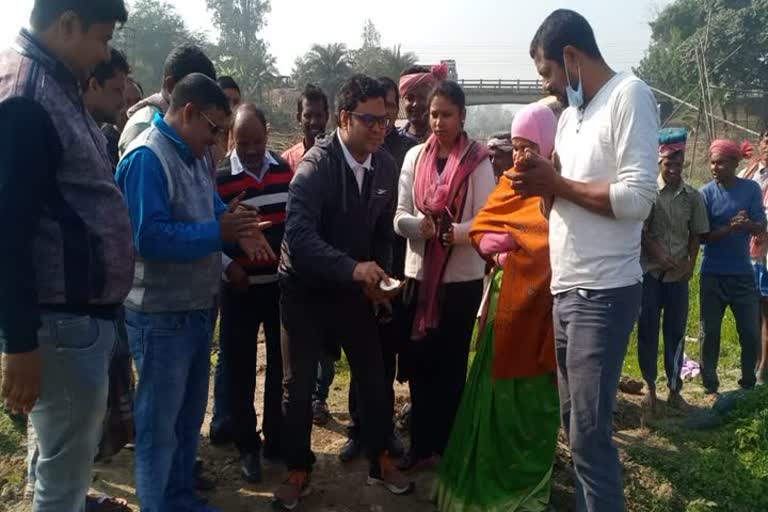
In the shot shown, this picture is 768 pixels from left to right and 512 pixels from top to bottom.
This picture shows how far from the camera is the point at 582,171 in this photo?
8.77 ft

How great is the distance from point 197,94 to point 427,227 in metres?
1.35

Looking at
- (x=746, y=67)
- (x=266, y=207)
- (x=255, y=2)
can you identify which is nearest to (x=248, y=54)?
(x=255, y=2)

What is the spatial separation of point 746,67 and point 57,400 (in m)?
43.8

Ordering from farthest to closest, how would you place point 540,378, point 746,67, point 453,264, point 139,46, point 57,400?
point 139,46 < point 746,67 < point 453,264 < point 540,378 < point 57,400

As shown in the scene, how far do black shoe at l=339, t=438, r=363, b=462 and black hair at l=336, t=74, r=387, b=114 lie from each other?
1.89 metres

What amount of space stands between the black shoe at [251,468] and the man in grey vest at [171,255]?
769mm

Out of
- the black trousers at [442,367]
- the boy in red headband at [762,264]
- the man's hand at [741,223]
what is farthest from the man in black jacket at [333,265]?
the boy in red headband at [762,264]

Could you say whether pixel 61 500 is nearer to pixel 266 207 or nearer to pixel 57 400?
pixel 57 400

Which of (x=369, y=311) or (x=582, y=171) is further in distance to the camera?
(x=369, y=311)

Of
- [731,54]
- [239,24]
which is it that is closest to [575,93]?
[731,54]

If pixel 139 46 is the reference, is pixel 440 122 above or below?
below

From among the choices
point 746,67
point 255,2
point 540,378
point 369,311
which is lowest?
point 540,378

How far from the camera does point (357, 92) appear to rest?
3264 mm

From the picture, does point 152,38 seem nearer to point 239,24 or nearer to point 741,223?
point 239,24
